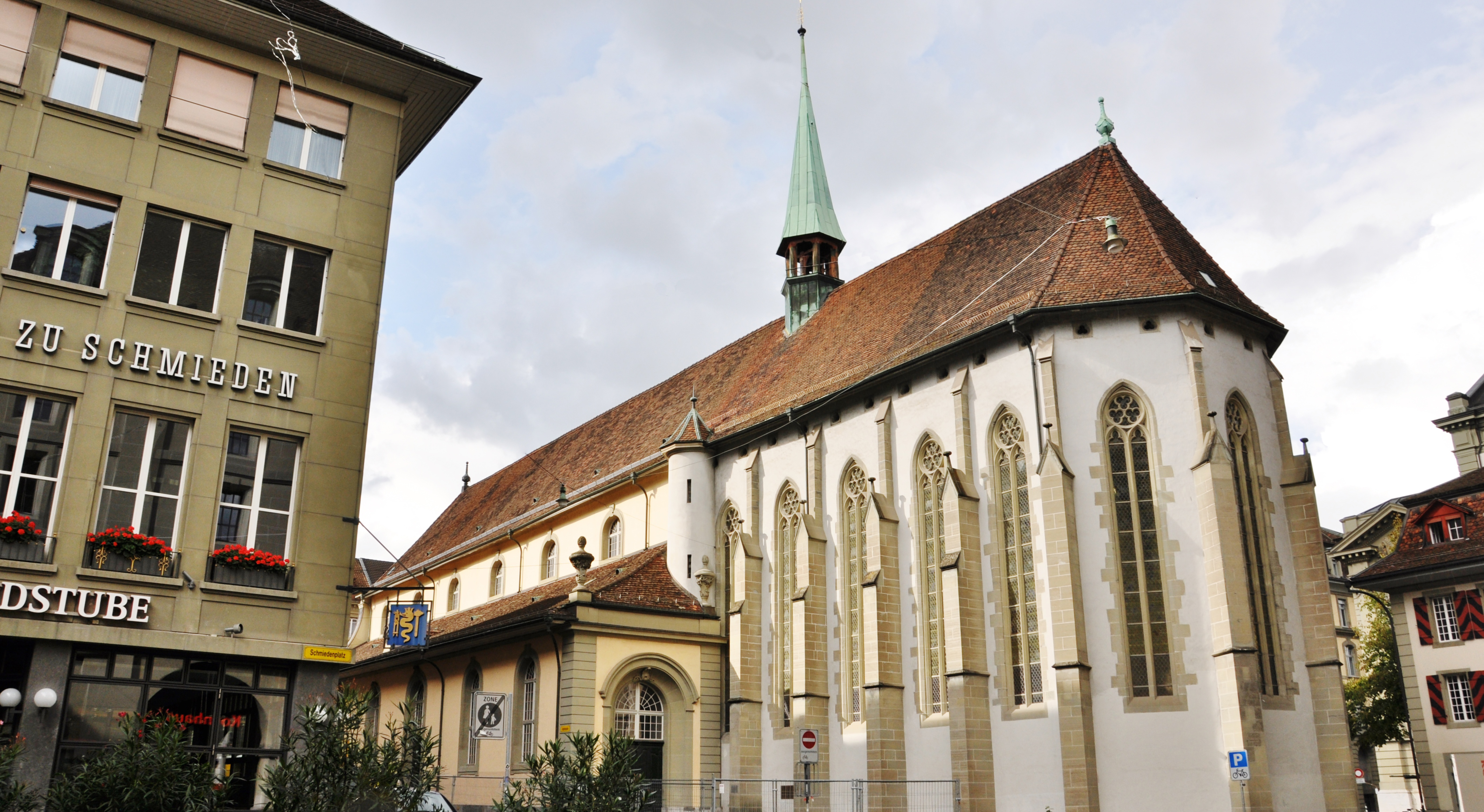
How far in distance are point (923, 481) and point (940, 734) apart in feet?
17.9

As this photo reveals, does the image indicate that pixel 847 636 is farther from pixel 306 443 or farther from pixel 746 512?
pixel 306 443

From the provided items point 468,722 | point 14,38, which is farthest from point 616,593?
point 14,38

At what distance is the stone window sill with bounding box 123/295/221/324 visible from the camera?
15.7m

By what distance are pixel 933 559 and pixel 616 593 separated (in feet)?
26.7

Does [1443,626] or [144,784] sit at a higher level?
[1443,626]

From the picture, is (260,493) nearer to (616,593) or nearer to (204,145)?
(204,145)

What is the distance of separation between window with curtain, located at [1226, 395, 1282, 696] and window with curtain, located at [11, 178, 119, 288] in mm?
19203

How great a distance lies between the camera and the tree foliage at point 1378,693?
38906 mm

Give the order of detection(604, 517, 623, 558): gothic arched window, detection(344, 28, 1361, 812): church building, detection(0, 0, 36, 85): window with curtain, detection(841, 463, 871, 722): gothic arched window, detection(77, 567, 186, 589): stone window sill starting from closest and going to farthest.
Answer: detection(77, 567, 186, 589): stone window sill
detection(0, 0, 36, 85): window with curtain
detection(344, 28, 1361, 812): church building
detection(841, 463, 871, 722): gothic arched window
detection(604, 517, 623, 558): gothic arched window

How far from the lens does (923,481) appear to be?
25719mm

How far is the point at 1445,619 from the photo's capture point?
31.7 m

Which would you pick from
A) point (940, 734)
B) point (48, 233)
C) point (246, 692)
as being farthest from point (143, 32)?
point (940, 734)

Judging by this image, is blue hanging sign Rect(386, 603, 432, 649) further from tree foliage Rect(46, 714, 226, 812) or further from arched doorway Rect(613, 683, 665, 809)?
tree foliage Rect(46, 714, 226, 812)

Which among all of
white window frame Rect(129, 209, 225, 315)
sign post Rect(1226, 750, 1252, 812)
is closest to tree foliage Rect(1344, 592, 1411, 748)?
sign post Rect(1226, 750, 1252, 812)
